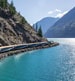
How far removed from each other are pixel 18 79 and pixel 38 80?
6.13 meters

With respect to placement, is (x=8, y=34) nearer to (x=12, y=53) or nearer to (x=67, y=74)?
(x=12, y=53)

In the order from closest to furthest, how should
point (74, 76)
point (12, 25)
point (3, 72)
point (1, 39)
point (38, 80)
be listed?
1. point (38, 80)
2. point (74, 76)
3. point (3, 72)
4. point (1, 39)
5. point (12, 25)

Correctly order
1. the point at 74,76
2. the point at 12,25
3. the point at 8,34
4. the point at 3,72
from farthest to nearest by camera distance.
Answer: the point at 12,25, the point at 8,34, the point at 3,72, the point at 74,76

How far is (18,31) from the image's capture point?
197750mm

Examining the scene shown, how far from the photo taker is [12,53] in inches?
5527

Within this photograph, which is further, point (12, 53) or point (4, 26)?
point (4, 26)

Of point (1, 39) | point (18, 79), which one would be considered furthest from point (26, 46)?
point (18, 79)

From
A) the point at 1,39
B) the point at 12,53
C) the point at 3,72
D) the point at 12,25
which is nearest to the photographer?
the point at 3,72

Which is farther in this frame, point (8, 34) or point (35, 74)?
point (8, 34)

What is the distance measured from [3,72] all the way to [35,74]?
11626mm

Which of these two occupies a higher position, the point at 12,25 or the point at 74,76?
the point at 12,25

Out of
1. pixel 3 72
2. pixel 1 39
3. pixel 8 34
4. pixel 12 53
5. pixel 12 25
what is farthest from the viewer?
pixel 12 25

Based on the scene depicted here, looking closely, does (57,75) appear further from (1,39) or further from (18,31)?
(18,31)

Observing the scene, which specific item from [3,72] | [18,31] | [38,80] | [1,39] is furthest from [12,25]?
[38,80]
